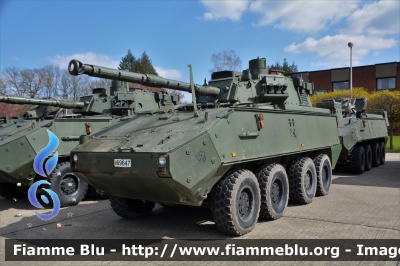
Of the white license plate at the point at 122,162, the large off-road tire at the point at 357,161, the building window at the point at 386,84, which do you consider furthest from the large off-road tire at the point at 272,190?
the building window at the point at 386,84

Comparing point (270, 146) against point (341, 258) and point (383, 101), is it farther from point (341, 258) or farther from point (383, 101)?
point (383, 101)

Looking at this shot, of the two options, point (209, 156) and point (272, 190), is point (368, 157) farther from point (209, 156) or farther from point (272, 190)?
point (209, 156)

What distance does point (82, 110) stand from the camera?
37.1 ft

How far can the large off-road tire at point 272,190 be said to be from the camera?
21.0ft

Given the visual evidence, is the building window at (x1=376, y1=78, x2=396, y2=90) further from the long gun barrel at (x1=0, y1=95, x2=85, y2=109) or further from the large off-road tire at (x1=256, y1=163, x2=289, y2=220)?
the large off-road tire at (x1=256, y1=163, x2=289, y2=220)

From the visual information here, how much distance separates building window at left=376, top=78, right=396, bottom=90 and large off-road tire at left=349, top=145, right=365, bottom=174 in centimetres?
2360

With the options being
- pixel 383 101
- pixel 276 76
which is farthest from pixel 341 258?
pixel 383 101

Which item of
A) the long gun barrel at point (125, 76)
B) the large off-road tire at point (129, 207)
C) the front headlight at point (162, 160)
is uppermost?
the long gun barrel at point (125, 76)

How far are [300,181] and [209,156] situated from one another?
304 centimetres

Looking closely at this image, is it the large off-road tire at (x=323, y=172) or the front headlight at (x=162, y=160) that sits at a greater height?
the front headlight at (x=162, y=160)

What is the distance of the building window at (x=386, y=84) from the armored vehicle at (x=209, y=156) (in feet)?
96.1

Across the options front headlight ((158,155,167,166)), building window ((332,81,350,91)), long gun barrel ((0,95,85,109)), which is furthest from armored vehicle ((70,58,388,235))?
building window ((332,81,350,91))

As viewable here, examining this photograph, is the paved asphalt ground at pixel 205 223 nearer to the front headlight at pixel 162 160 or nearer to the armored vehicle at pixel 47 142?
the armored vehicle at pixel 47 142

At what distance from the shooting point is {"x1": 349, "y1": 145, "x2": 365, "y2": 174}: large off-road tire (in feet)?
41.0
